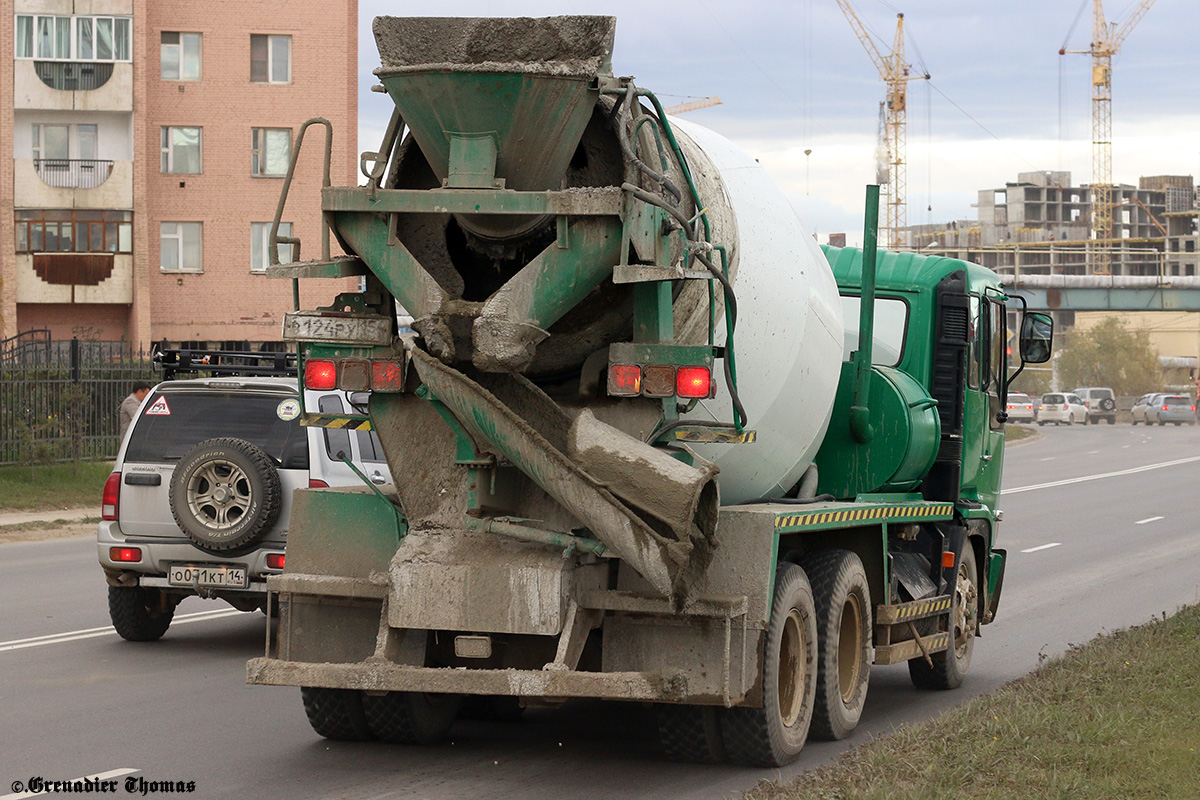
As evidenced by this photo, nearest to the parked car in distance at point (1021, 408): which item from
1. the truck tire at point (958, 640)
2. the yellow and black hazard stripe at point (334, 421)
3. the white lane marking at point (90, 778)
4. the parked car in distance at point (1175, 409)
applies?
A: the parked car in distance at point (1175, 409)

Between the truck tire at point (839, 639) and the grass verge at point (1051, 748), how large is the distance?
0.54m

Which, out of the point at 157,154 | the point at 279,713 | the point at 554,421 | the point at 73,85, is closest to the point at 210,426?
the point at 279,713

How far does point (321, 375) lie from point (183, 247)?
43.5 metres

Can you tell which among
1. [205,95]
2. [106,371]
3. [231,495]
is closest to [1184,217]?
[205,95]

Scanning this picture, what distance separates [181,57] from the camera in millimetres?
48812

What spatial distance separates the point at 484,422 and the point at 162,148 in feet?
147

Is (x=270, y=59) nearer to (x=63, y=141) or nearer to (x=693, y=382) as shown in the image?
(x=63, y=141)

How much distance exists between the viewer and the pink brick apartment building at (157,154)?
48.3 m

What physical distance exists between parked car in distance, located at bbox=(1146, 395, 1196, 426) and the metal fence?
56.9 metres

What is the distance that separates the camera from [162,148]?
→ 48.9 metres

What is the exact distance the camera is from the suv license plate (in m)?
11.0

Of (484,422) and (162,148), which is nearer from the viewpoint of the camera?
(484,422)

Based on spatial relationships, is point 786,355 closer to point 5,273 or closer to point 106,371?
point 106,371

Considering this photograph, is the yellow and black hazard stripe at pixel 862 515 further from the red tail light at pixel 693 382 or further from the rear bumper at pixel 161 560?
the rear bumper at pixel 161 560
